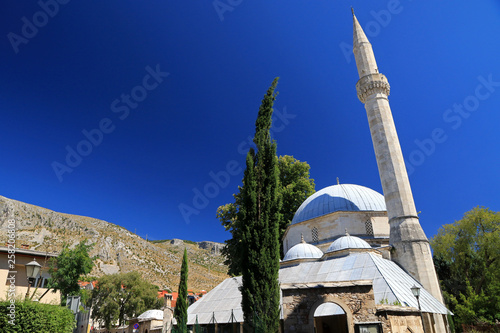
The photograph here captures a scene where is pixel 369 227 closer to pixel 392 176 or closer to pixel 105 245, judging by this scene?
pixel 392 176

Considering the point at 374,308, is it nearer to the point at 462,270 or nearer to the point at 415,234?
the point at 415,234

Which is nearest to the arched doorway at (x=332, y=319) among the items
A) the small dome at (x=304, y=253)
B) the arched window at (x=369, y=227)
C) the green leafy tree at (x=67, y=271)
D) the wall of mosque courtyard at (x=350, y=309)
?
the small dome at (x=304, y=253)

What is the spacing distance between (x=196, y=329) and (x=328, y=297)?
8473mm

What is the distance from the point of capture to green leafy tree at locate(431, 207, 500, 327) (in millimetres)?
18766

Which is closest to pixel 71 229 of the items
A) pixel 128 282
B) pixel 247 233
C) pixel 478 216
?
pixel 128 282

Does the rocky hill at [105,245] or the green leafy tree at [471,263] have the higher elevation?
the rocky hill at [105,245]

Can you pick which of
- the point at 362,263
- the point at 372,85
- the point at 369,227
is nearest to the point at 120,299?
the point at 369,227

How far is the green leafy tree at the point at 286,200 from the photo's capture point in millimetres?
25516

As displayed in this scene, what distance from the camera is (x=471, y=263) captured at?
2353 cm

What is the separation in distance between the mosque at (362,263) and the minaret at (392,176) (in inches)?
2.0

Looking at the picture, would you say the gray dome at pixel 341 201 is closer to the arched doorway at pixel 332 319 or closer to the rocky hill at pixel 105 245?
the arched doorway at pixel 332 319

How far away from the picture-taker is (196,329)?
1448 centimetres

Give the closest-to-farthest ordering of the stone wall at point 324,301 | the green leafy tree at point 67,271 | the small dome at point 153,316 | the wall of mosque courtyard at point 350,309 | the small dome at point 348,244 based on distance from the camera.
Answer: the wall of mosque courtyard at point 350,309
the stone wall at point 324,301
the small dome at point 348,244
the green leafy tree at point 67,271
the small dome at point 153,316

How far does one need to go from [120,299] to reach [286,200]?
24383mm
